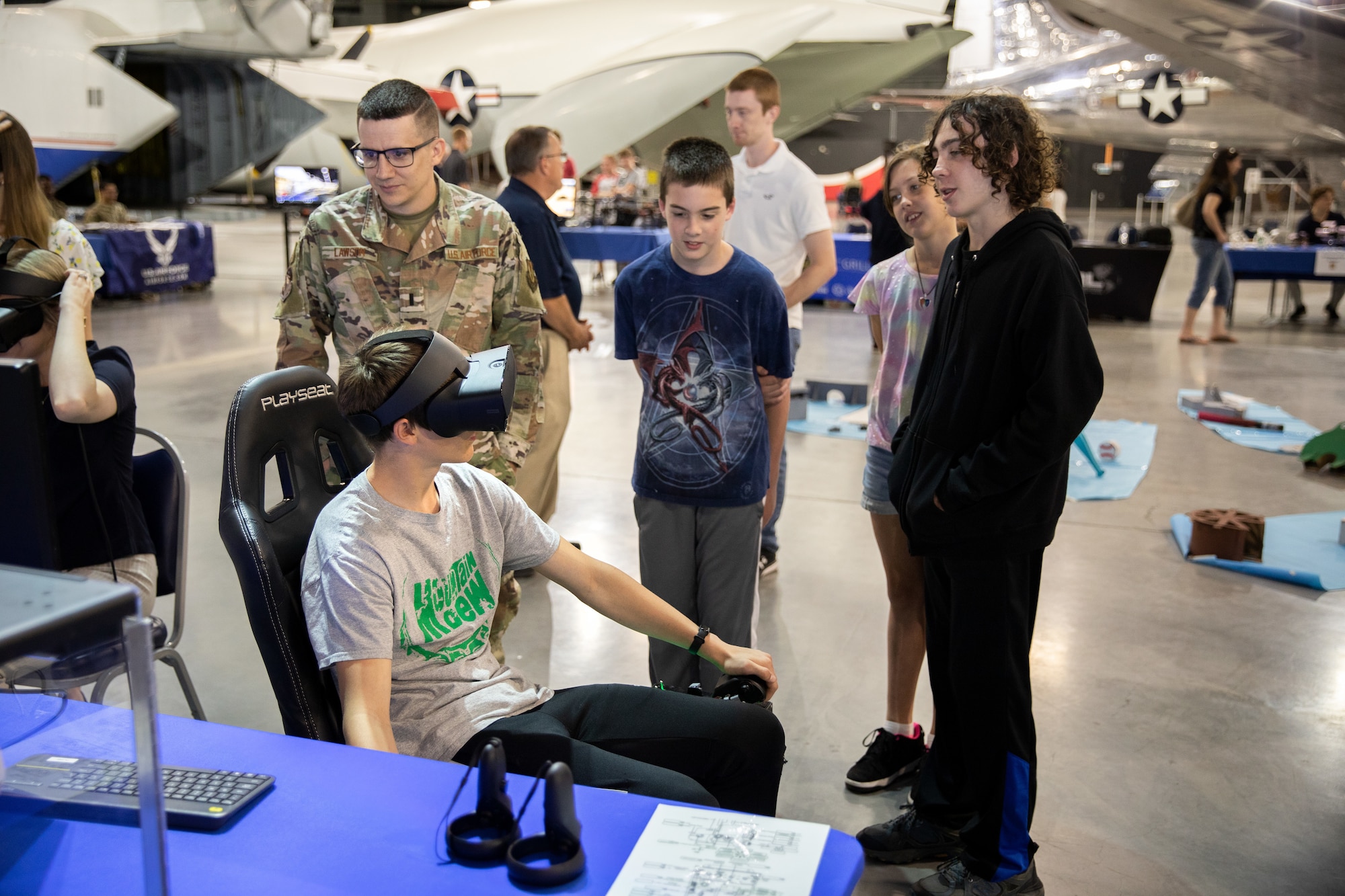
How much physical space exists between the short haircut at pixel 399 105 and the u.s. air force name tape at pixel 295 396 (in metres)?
0.71

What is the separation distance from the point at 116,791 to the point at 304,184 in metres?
12.2

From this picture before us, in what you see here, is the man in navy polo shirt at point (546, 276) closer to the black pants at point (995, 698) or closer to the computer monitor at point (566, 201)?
the black pants at point (995, 698)

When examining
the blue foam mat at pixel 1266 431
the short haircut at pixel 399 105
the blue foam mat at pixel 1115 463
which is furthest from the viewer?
the blue foam mat at pixel 1266 431

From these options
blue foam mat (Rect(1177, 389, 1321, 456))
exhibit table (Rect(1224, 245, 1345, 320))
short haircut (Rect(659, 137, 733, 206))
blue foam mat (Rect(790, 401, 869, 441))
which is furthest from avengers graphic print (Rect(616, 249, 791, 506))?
exhibit table (Rect(1224, 245, 1345, 320))

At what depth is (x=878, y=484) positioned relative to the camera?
2.72 metres

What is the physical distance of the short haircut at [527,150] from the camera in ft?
13.5

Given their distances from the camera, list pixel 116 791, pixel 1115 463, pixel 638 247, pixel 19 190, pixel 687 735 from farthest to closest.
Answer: pixel 638 247 < pixel 1115 463 < pixel 19 190 < pixel 687 735 < pixel 116 791

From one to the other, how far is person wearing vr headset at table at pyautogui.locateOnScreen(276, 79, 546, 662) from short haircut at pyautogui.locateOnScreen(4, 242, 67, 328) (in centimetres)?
49

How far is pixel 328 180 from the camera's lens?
12.5 metres

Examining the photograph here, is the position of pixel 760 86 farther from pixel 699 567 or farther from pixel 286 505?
pixel 286 505

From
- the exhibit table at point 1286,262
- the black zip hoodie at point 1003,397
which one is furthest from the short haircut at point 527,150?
the exhibit table at point 1286,262

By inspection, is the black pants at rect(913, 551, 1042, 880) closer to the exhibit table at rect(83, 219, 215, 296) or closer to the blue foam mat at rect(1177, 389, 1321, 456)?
the blue foam mat at rect(1177, 389, 1321, 456)

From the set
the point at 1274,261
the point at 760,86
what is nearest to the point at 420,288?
the point at 760,86

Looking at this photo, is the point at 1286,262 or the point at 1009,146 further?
the point at 1286,262
